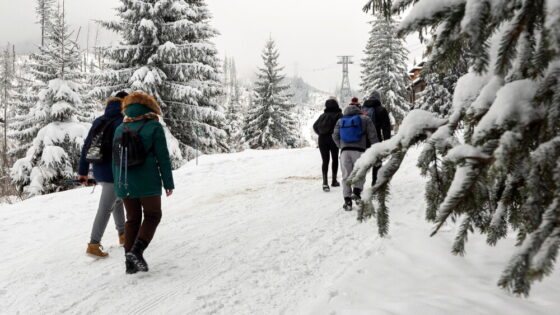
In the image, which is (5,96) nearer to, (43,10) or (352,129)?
(43,10)

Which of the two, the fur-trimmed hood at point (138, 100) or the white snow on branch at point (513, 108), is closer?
the white snow on branch at point (513, 108)

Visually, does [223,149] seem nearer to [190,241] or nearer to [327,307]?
[190,241]

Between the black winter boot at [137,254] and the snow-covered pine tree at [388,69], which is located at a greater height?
the snow-covered pine tree at [388,69]

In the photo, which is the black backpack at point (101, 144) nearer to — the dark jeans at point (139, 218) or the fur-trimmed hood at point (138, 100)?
the fur-trimmed hood at point (138, 100)

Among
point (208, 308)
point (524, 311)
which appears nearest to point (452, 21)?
point (524, 311)

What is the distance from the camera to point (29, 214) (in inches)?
307

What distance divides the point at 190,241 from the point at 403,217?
330cm

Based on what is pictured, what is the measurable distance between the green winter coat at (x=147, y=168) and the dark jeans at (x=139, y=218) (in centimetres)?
10

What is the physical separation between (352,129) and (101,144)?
4107 millimetres

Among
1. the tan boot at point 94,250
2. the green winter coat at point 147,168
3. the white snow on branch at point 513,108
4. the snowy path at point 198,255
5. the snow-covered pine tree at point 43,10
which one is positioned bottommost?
the snowy path at point 198,255

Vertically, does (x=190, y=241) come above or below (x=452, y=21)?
below

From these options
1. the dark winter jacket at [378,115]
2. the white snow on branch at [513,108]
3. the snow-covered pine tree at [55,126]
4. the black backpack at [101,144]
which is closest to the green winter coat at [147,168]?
the black backpack at [101,144]

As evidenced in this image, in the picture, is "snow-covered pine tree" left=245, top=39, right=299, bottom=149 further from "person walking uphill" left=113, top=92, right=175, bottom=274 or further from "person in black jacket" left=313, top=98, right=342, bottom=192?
"person walking uphill" left=113, top=92, right=175, bottom=274

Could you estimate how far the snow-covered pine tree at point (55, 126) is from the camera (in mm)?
15172
